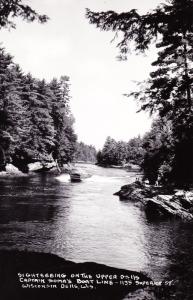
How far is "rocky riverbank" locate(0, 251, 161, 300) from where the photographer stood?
27.6 ft

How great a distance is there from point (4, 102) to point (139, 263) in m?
37.0

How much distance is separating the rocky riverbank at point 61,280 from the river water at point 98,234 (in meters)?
1.47

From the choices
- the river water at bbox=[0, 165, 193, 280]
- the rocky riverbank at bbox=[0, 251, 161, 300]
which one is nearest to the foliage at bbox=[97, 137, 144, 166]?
the river water at bbox=[0, 165, 193, 280]

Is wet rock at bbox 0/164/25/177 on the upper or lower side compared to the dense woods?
lower

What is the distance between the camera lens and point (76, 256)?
12664 millimetres

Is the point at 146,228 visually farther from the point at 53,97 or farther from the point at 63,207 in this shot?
the point at 53,97

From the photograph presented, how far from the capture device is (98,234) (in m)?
16.3

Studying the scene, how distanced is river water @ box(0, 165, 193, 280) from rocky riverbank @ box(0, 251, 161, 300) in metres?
1.47

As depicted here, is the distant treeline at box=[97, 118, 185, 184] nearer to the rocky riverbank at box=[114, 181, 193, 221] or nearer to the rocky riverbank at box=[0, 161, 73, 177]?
the rocky riverbank at box=[114, 181, 193, 221]

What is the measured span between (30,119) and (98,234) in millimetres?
43243

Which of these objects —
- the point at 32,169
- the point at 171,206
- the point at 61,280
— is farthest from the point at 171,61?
the point at 32,169

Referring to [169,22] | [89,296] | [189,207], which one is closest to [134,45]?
[169,22]

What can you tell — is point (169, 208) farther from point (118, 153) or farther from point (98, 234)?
point (118, 153)

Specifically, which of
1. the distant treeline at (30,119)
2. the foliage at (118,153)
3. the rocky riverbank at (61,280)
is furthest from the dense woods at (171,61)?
the foliage at (118,153)
